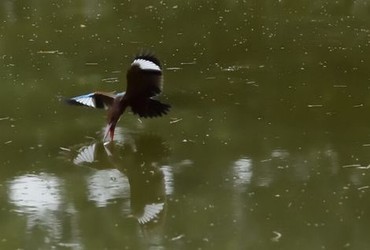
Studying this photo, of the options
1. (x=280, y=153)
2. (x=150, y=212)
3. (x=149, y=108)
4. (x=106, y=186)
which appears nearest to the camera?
(x=150, y=212)

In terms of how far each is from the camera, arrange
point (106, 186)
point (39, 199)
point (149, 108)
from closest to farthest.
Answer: point (39, 199), point (106, 186), point (149, 108)

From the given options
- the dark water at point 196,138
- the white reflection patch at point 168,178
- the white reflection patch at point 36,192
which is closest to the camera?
the dark water at point 196,138

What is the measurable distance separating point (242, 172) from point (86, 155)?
889 millimetres

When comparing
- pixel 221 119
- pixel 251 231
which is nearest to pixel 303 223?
pixel 251 231

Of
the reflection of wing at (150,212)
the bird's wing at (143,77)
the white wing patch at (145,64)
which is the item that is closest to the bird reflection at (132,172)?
the reflection of wing at (150,212)

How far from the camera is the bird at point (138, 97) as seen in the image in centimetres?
486

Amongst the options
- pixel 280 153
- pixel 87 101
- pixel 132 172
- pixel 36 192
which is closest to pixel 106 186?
pixel 132 172

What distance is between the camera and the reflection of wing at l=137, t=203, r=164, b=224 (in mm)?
3990

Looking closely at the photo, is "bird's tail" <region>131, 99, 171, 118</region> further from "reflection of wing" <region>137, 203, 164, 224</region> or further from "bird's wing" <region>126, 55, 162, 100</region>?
"reflection of wing" <region>137, 203, 164, 224</region>

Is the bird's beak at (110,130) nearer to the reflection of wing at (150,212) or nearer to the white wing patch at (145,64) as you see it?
the white wing patch at (145,64)

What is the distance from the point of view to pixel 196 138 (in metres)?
4.89

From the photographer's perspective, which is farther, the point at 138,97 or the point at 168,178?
the point at 138,97

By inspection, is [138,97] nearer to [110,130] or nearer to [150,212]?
[110,130]

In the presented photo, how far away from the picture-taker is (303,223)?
12.8 feet
